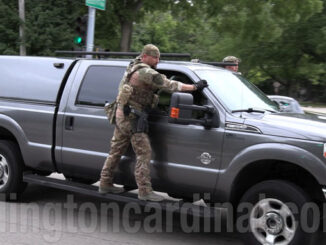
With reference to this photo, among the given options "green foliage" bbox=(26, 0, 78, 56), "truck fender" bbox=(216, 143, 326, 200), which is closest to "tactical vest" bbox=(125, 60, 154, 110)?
"truck fender" bbox=(216, 143, 326, 200)

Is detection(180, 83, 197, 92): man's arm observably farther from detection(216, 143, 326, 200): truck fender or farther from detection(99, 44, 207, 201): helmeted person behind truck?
detection(216, 143, 326, 200): truck fender

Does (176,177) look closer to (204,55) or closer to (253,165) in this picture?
(253,165)

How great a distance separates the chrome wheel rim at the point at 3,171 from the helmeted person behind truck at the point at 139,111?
1.76m

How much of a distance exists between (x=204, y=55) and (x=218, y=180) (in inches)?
1232

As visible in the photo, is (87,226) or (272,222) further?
(87,226)

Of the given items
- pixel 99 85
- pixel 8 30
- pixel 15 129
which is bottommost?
pixel 15 129

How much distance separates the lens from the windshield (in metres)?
4.91

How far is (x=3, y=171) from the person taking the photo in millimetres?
6238

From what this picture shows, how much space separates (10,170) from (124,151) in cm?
189

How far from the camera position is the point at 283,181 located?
172 inches

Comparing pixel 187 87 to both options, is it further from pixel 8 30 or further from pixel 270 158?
pixel 8 30


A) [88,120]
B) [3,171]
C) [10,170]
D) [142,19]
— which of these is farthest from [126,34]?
[88,120]

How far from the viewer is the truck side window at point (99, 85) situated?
17.9ft

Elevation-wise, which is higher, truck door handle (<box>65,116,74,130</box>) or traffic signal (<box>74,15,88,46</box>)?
traffic signal (<box>74,15,88,46</box>)
